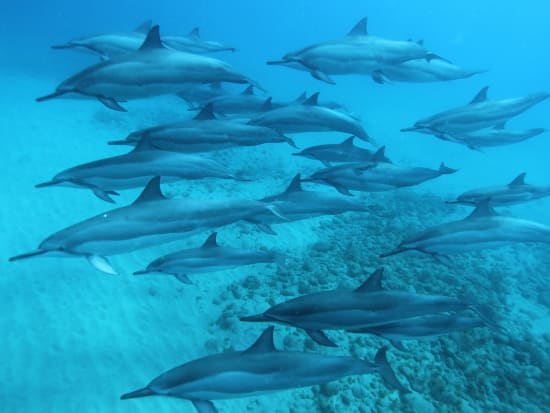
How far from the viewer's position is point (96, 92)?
4.86 metres

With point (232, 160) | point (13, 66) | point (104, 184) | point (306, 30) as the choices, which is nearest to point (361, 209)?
point (104, 184)

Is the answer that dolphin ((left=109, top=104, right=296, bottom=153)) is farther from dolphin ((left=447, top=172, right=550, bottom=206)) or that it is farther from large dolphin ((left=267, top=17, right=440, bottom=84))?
dolphin ((left=447, top=172, right=550, bottom=206))

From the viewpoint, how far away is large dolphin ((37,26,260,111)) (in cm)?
480

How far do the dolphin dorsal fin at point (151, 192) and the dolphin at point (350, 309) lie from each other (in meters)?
1.81

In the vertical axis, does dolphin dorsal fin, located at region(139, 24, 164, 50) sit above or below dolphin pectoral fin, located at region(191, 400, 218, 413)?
above

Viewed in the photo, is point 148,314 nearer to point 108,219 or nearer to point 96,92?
point 108,219

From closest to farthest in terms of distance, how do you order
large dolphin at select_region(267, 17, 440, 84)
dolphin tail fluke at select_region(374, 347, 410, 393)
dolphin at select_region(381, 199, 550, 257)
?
dolphin tail fluke at select_region(374, 347, 410, 393) → dolphin at select_region(381, 199, 550, 257) → large dolphin at select_region(267, 17, 440, 84)

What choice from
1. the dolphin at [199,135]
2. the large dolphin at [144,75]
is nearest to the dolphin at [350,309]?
the dolphin at [199,135]

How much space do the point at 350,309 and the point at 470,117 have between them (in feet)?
19.6

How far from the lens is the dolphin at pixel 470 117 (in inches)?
318

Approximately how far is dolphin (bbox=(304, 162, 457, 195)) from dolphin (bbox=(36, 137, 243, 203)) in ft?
7.81

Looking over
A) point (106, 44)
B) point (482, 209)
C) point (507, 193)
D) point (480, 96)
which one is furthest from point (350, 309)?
point (480, 96)

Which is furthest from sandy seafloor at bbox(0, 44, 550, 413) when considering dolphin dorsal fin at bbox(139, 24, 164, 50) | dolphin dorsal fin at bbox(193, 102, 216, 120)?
dolphin dorsal fin at bbox(139, 24, 164, 50)

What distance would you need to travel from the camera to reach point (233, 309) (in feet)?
23.4
